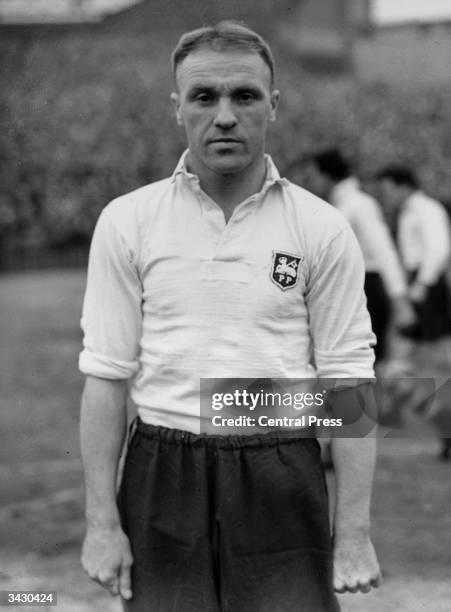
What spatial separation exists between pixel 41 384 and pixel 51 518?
10.6ft

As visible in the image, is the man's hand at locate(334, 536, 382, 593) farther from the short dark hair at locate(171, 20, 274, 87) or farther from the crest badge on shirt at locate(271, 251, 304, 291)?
the short dark hair at locate(171, 20, 274, 87)

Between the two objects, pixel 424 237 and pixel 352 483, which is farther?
pixel 424 237

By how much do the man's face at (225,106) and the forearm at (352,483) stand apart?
1.77 ft

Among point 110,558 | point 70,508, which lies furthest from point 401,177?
point 110,558

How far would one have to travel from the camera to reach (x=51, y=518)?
155 inches

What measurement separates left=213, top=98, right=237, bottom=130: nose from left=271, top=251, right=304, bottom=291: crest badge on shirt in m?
0.24

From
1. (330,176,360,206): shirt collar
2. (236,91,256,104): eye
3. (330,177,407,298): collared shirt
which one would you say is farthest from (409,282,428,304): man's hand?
(236,91,256,104): eye

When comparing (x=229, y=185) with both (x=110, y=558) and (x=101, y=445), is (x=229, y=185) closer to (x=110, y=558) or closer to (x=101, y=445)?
(x=101, y=445)

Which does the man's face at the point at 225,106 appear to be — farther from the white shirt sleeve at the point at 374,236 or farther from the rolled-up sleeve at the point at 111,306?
the white shirt sleeve at the point at 374,236

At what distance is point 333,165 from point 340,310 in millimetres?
3383

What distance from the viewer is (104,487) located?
1821 mm

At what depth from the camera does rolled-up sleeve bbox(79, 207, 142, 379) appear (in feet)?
5.89

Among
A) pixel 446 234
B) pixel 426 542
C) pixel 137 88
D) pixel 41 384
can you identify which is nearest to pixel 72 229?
pixel 137 88

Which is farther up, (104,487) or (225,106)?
(225,106)
